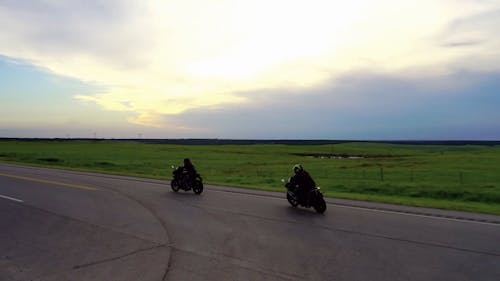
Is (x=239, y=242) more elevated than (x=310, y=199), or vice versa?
(x=310, y=199)

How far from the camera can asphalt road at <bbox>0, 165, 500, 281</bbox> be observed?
7.53 m

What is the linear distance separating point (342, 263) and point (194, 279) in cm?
265

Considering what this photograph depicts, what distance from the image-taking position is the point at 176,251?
352 inches

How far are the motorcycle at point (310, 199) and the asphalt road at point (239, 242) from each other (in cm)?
28

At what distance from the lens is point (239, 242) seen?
9.74 m

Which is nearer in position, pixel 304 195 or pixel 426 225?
pixel 426 225

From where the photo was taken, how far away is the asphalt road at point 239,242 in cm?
753

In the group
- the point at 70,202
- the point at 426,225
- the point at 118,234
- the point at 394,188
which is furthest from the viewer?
the point at 394,188

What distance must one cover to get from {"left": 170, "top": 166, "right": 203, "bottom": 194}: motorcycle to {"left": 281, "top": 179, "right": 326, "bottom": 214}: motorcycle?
5.56 metres

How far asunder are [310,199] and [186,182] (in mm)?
7371

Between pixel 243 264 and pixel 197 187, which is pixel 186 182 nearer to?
pixel 197 187

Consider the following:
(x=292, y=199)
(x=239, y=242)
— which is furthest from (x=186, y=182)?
(x=239, y=242)

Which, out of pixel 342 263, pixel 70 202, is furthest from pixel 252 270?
pixel 70 202

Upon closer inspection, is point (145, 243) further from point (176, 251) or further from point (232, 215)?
point (232, 215)
